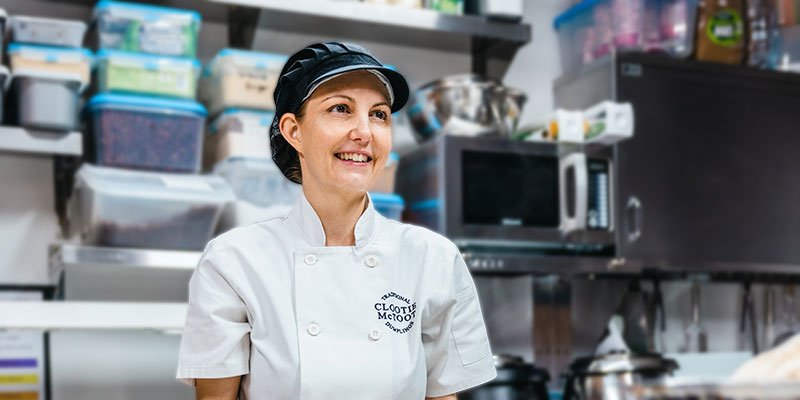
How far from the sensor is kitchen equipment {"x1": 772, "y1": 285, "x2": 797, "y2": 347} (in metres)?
3.21

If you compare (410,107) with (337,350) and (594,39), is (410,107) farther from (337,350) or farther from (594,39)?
(337,350)

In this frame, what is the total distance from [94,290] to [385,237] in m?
1.64

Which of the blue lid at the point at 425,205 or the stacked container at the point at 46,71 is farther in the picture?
the blue lid at the point at 425,205

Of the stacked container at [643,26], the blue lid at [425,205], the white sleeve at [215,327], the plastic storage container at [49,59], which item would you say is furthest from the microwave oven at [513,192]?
the white sleeve at [215,327]

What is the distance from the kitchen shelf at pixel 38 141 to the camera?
208cm

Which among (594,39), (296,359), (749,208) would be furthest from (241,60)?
(749,208)

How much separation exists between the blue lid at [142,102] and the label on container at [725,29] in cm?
172

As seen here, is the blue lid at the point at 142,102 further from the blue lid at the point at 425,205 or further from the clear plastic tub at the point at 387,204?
the blue lid at the point at 425,205

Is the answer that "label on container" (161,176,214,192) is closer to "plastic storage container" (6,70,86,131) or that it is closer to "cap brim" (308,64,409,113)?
"plastic storage container" (6,70,86,131)

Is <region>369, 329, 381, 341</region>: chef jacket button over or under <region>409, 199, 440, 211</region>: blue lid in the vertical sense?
under

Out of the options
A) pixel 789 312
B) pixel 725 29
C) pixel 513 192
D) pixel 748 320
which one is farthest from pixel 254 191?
pixel 789 312

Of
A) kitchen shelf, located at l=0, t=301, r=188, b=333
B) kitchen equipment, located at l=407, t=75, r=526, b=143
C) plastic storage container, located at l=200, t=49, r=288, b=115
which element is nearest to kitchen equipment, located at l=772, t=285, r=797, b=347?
kitchen equipment, located at l=407, t=75, r=526, b=143

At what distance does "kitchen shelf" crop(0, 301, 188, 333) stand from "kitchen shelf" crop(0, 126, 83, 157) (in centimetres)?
37

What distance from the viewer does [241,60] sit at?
7.70 feet
